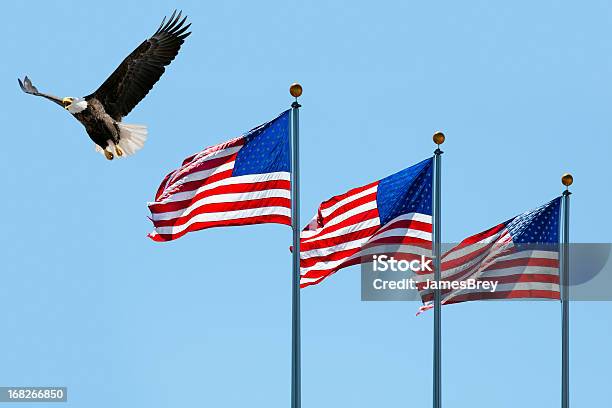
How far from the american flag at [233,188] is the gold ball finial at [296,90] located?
0.45 meters

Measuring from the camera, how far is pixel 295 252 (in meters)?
21.7

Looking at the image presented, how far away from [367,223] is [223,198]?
222cm

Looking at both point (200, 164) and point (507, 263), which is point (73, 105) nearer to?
point (200, 164)

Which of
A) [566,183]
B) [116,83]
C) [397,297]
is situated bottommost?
[397,297]

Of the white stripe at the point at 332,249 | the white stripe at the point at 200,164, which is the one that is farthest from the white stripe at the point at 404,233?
the white stripe at the point at 200,164

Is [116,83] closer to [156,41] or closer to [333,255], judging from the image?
[156,41]

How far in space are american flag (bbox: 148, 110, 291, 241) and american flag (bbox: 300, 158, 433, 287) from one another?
0.91 m

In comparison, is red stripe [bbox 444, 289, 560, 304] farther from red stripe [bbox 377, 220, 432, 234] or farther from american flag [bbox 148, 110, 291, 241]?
american flag [bbox 148, 110, 291, 241]

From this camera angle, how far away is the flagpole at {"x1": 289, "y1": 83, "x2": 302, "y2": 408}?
2145 cm

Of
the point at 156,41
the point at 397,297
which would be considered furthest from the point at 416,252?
the point at 156,41

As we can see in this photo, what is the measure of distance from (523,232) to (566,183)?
39.4 inches

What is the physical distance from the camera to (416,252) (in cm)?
2336

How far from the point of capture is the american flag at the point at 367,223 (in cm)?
2273

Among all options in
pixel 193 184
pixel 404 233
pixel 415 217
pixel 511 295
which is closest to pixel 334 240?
pixel 404 233
